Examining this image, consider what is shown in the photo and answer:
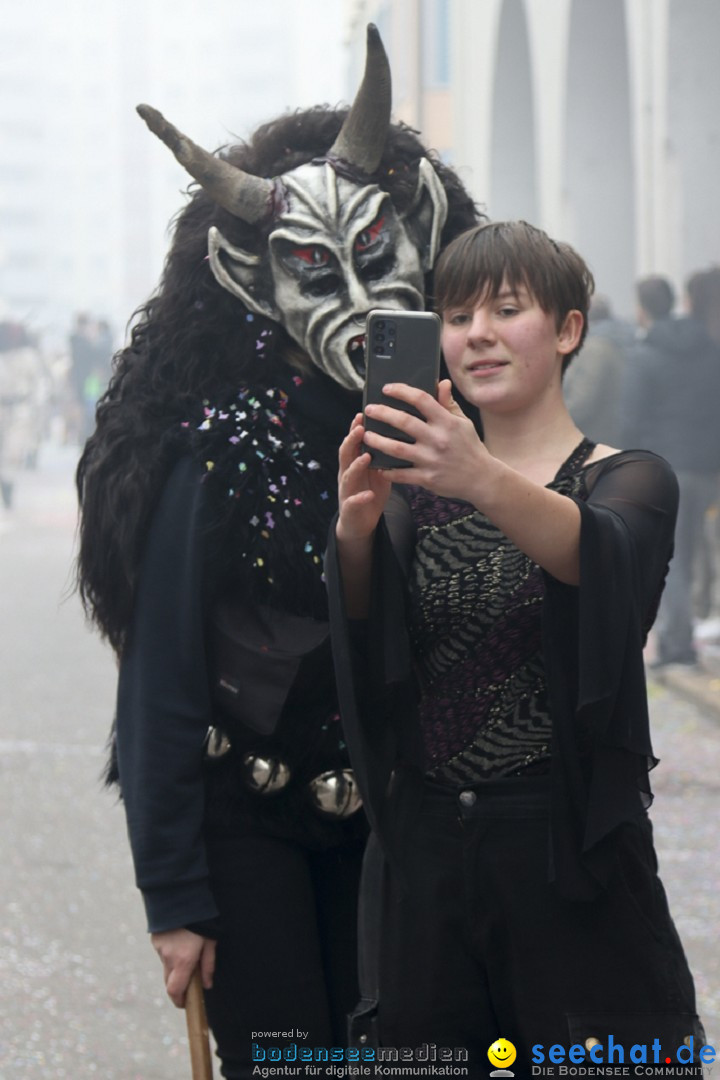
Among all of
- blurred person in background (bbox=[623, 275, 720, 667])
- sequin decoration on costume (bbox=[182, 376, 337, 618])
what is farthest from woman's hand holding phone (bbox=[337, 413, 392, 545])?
blurred person in background (bbox=[623, 275, 720, 667])

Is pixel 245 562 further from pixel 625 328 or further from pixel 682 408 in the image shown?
pixel 625 328

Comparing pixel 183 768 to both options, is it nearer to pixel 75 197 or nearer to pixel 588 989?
pixel 588 989

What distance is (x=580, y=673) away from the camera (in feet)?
6.66

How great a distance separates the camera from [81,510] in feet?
9.36

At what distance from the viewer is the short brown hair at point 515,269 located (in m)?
2.20

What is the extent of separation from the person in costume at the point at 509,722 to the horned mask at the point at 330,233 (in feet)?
1.64

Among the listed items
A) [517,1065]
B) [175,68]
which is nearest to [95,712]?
[517,1065]

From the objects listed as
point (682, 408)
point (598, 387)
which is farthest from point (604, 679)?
point (598, 387)

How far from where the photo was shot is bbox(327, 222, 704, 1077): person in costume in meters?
2.08

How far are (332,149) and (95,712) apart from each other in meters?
5.49

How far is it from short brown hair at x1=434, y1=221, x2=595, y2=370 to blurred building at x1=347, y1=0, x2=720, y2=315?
7.95 ft

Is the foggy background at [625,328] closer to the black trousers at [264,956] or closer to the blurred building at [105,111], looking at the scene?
the black trousers at [264,956]

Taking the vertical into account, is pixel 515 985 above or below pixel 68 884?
above

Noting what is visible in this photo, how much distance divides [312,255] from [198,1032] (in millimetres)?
1225
